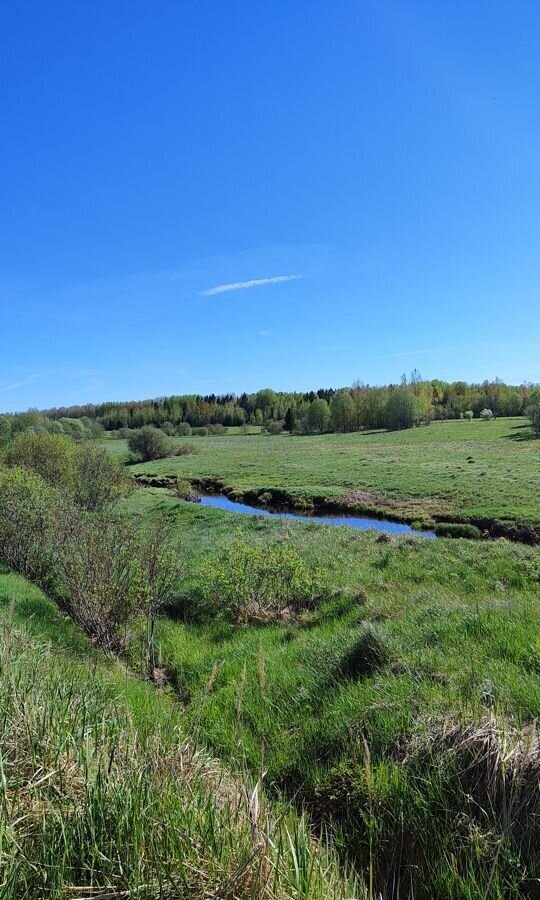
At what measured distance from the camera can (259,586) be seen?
34.3 ft

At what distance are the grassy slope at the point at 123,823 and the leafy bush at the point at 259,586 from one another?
7.00 meters

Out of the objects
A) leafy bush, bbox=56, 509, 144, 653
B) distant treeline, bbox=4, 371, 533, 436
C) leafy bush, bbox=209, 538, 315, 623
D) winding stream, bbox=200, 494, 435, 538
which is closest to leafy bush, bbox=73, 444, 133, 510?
winding stream, bbox=200, 494, 435, 538

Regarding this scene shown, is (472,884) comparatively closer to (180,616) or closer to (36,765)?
→ (36,765)

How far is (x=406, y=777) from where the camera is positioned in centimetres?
338

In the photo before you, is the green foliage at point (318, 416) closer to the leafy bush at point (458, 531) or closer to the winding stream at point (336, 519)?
the winding stream at point (336, 519)

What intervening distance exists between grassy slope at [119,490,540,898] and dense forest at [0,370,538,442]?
62.1 meters

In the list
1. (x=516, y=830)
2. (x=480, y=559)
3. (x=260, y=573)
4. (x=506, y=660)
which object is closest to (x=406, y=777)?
(x=516, y=830)

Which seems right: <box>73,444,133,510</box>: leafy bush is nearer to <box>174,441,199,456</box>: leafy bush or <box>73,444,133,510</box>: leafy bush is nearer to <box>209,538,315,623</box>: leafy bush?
<box>209,538,315,623</box>: leafy bush

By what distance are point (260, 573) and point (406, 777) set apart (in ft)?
24.4

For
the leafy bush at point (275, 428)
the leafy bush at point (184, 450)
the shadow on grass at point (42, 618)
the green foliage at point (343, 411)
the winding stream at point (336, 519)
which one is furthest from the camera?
the leafy bush at point (275, 428)

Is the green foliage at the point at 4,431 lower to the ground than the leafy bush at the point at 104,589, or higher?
higher

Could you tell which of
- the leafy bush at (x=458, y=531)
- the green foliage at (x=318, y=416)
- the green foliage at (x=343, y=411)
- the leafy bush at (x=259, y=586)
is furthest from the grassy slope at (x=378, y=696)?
the green foliage at (x=318, y=416)

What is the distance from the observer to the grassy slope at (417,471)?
28570mm

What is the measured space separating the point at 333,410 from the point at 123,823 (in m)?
108
